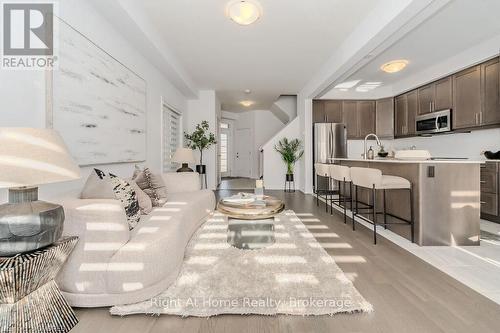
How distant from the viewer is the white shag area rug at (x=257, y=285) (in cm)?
153

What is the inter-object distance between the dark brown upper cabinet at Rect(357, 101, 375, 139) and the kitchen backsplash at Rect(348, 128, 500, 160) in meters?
0.83

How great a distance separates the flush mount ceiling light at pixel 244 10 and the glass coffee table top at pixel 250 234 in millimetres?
2309

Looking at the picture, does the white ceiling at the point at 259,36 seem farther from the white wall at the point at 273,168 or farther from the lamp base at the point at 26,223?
the lamp base at the point at 26,223

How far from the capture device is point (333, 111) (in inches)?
260

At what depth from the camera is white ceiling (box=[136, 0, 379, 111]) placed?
296 centimetres

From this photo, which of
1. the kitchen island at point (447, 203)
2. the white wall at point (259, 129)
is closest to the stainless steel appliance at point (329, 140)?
the kitchen island at point (447, 203)

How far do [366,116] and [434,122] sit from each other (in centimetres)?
187

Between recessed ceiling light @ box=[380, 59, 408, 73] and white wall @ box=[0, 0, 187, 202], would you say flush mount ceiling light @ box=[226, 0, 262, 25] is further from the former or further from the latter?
recessed ceiling light @ box=[380, 59, 408, 73]

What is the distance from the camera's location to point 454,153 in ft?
15.6

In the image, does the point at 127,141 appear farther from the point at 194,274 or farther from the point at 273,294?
the point at 273,294

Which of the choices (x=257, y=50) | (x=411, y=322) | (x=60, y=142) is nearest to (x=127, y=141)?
(x=60, y=142)

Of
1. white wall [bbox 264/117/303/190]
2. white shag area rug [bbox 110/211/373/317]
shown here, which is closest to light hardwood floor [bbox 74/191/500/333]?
white shag area rug [bbox 110/211/373/317]

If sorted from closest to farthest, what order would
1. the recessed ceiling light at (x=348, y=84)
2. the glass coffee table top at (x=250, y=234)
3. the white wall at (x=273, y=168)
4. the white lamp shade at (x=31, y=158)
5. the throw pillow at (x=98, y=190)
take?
the white lamp shade at (x=31, y=158)
the throw pillow at (x=98, y=190)
the glass coffee table top at (x=250, y=234)
the recessed ceiling light at (x=348, y=84)
the white wall at (x=273, y=168)

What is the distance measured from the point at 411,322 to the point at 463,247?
181cm
